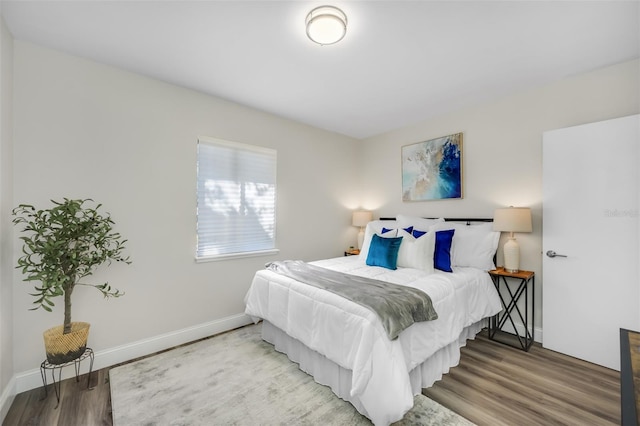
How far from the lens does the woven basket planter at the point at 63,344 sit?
1948 mm

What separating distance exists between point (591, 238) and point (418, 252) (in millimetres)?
1490

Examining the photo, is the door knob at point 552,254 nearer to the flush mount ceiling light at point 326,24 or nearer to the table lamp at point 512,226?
the table lamp at point 512,226

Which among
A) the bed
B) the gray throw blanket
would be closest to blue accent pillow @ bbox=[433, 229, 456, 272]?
the bed

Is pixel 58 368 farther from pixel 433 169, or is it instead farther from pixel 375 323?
pixel 433 169

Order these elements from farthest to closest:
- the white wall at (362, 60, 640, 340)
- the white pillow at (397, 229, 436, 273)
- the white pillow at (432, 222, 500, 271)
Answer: the white pillow at (432, 222, 500, 271), the white pillow at (397, 229, 436, 273), the white wall at (362, 60, 640, 340)

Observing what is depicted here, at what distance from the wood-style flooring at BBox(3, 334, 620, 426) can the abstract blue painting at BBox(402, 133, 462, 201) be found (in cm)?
195

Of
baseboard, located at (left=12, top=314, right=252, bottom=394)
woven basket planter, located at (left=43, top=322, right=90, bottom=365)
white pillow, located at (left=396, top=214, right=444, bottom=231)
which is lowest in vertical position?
baseboard, located at (left=12, top=314, right=252, bottom=394)

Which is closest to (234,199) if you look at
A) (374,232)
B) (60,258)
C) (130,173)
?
(130,173)

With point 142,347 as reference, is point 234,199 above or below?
above

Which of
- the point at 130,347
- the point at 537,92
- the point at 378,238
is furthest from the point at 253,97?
the point at 537,92

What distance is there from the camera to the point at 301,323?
2.20 meters

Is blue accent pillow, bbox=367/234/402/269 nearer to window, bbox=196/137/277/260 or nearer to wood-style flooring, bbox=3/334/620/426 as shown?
wood-style flooring, bbox=3/334/620/426

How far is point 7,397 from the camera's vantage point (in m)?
1.89

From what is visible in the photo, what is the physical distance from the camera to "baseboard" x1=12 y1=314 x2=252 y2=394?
2.10 m
